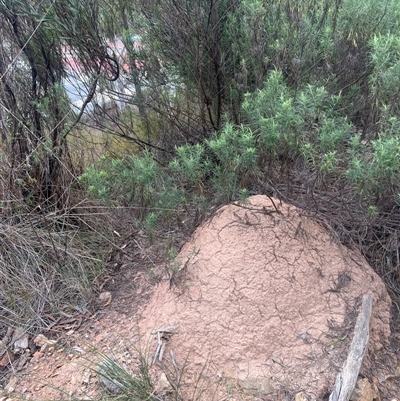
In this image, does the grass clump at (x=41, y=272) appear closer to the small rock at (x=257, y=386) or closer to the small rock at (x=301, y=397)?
the small rock at (x=257, y=386)

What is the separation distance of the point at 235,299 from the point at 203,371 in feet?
1.42

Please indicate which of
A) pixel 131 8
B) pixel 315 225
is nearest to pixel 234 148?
pixel 315 225

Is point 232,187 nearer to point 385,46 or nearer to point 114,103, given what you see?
point 385,46

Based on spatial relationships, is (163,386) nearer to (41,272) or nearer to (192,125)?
(41,272)

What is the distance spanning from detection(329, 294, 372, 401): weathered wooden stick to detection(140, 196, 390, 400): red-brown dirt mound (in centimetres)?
8

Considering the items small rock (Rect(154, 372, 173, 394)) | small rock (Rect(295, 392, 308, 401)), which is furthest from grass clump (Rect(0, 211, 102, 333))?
small rock (Rect(295, 392, 308, 401))

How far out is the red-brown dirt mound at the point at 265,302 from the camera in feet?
8.29

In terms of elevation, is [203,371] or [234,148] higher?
[234,148]

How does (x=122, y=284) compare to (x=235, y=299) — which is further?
(x=122, y=284)

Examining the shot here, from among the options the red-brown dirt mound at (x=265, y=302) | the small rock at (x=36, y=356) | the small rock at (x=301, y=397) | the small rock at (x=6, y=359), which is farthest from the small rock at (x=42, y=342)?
the small rock at (x=301, y=397)

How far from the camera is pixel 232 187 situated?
2.96m

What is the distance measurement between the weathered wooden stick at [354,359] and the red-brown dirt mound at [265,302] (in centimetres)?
8

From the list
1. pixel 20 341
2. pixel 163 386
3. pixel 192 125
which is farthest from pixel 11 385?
pixel 192 125

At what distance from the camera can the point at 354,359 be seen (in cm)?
242
